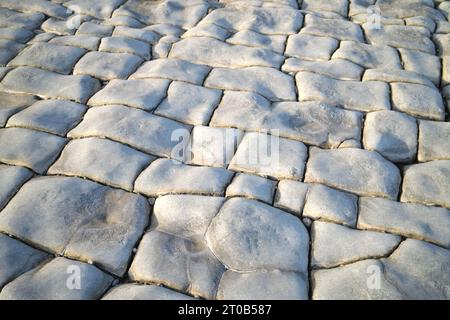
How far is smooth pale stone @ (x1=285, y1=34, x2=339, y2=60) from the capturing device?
3.17 m

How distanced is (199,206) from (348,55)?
194 cm

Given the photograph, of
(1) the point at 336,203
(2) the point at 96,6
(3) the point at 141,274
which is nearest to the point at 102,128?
(3) the point at 141,274

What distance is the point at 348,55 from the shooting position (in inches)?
123

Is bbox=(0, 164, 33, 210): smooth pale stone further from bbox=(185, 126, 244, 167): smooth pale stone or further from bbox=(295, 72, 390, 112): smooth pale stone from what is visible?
bbox=(295, 72, 390, 112): smooth pale stone

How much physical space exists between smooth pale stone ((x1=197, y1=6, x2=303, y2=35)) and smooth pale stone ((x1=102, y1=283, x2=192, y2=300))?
2.55 m

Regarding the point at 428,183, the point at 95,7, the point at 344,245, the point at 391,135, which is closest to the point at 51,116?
the point at 95,7

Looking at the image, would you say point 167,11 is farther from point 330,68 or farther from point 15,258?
point 15,258

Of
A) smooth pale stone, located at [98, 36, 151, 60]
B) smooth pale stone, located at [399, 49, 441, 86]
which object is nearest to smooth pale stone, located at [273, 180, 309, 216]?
smooth pale stone, located at [399, 49, 441, 86]

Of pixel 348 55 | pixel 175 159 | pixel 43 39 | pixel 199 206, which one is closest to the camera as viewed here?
pixel 199 206

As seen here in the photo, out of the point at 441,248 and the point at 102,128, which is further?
the point at 102,128

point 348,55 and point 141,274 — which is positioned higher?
point 348,55

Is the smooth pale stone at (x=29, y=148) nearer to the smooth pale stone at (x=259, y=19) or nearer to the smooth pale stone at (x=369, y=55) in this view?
the smooth pale stone at (x=259, y=19)
